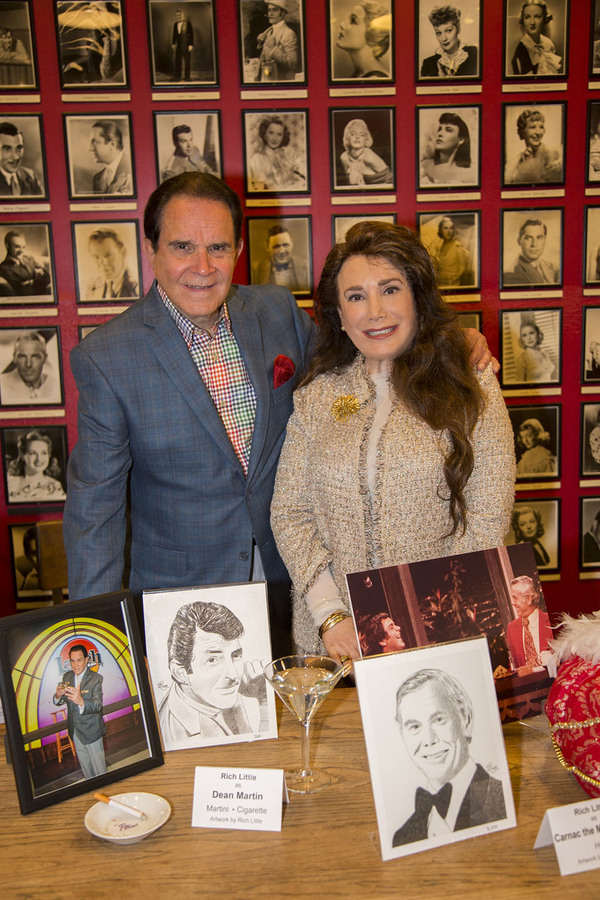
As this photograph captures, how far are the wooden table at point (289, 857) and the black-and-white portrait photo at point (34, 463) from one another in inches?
92.8

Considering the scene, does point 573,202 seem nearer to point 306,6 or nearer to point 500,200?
point 500,200

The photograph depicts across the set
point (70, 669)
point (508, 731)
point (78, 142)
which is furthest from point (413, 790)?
point (78, 142)

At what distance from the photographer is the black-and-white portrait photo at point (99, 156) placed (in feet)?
10.7

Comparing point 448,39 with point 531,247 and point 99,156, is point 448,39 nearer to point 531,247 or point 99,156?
point 531,247

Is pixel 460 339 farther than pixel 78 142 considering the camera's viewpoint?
No

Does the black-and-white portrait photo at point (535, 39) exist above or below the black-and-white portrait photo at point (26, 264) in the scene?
above

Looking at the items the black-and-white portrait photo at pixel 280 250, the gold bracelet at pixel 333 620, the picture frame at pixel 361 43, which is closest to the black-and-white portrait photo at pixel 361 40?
the picture frame at pixel 361 43

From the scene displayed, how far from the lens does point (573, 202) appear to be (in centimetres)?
350

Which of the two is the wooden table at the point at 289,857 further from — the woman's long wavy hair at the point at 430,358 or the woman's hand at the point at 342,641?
the woman's long wavy hair at the point at 430,358

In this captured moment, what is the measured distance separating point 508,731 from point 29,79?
10.6 feet

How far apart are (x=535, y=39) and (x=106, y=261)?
2.22 meters

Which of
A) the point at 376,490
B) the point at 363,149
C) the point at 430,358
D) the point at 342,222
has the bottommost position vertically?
the point at 376,490

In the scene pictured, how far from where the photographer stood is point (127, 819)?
1168mm

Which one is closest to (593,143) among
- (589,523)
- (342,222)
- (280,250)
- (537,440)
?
(342,222)
